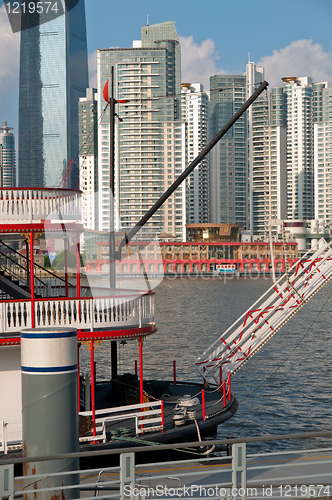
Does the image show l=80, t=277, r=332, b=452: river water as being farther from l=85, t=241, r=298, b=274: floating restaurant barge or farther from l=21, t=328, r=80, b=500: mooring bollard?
l=85, t=241, r=298, b=274: floating restaurant barge

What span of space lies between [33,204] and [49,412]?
7.91m

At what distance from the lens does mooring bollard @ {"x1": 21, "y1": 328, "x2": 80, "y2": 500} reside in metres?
8.47

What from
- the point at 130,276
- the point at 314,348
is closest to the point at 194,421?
the point at 314,348

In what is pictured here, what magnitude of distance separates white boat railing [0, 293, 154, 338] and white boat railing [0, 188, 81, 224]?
6.98 feet

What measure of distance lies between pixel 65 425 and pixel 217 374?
12.8 metres

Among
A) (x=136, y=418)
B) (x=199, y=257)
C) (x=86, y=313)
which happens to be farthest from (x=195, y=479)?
(x=199, y=257)

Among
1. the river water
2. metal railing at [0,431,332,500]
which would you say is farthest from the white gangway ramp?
metal railing at [0,431,332,500]

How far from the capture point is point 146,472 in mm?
11875

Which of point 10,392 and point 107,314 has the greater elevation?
point 107,314

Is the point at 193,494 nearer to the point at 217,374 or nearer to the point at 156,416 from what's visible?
the point at 156,416

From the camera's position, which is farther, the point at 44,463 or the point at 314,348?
the point at 314,348

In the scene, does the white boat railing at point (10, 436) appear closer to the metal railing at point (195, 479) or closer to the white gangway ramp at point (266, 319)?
the metal railing at point (195, 479)

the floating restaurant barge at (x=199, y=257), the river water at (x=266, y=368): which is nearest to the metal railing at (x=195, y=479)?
the river water at (x=266, y=368)

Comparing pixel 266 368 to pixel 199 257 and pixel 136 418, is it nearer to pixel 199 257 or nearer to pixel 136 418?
pixel 136 418
